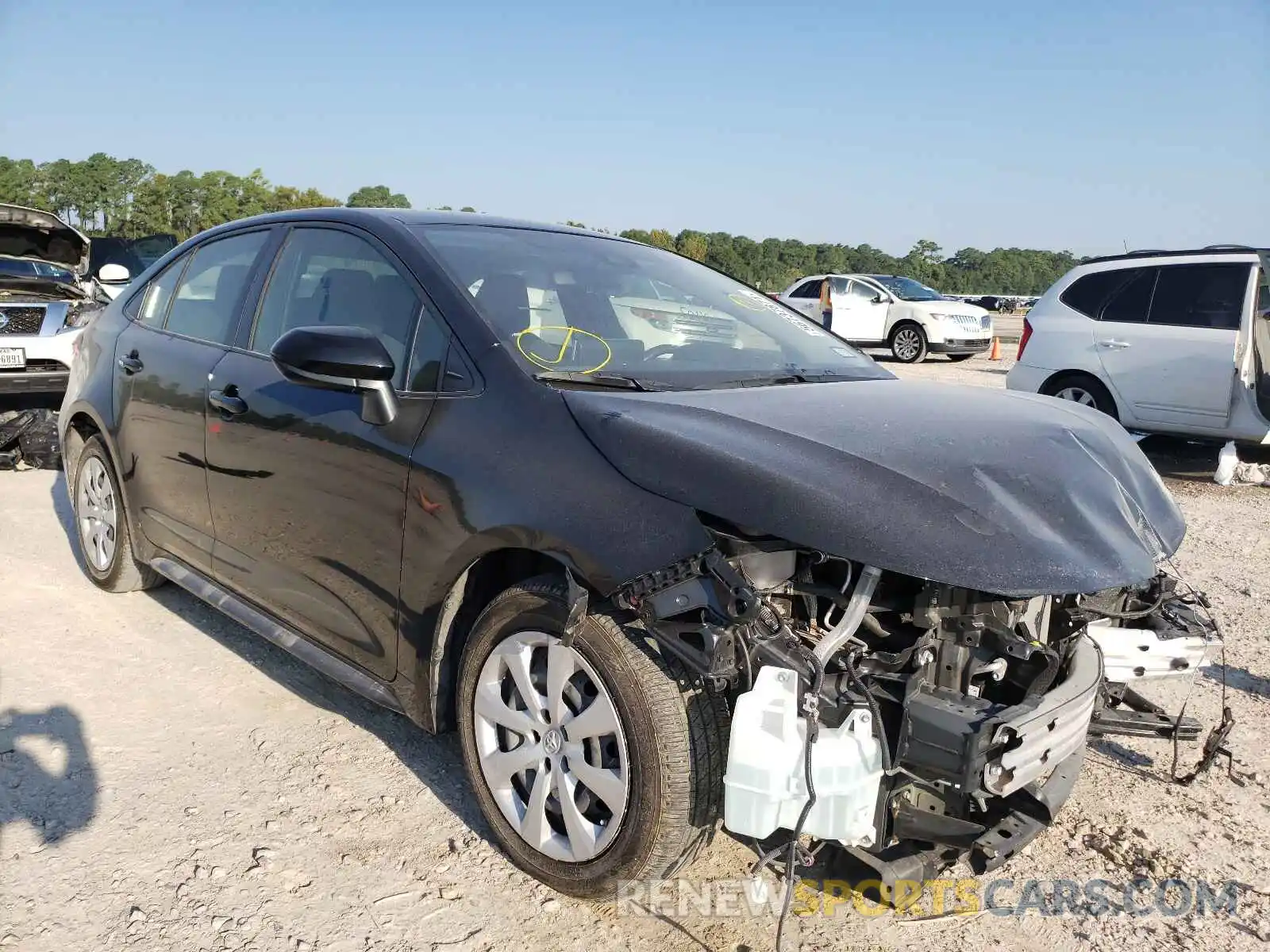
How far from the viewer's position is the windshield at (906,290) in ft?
59.0

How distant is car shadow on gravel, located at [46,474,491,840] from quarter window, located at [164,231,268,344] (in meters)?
1.27

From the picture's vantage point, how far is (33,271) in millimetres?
9477

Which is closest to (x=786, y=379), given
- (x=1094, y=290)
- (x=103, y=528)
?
(x=103, y=528)

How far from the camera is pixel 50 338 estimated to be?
7.84 metres

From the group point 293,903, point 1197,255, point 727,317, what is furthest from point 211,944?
point 1197,255

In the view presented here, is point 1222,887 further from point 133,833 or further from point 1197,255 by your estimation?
point 1197,255

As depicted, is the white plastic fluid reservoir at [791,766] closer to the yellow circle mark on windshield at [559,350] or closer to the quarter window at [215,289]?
the yellow circle mark on windshield at [559,350]

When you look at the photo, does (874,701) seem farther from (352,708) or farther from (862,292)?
(862,292)

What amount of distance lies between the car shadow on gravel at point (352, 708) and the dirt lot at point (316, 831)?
0.01 meters

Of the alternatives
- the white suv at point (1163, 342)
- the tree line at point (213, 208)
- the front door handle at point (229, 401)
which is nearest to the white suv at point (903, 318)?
the white suv at point (1163, 342)

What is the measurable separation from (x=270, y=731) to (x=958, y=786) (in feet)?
7.54

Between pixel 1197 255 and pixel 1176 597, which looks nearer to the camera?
pixel 1176 597

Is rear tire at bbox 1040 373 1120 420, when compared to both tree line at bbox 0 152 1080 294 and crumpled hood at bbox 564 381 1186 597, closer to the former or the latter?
crumpled hood at bbox 564 381 1186 597

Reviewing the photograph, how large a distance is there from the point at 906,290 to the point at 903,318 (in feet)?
3.33
